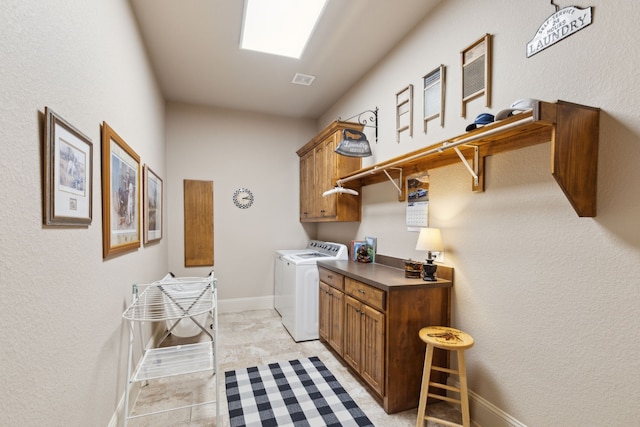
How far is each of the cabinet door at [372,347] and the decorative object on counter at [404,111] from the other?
5.24 feet

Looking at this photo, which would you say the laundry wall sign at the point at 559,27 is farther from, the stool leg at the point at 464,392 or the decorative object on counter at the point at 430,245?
the stool leg at the point at 464,392

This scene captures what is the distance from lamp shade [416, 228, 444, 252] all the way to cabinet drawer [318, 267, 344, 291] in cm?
91

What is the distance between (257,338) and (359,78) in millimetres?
3300

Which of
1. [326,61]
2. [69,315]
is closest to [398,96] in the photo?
[326,61]

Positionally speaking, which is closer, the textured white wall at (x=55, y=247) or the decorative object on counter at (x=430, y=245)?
the textured white wall at (x=55, y=247)

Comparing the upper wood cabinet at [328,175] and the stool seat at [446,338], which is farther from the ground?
the upper wood cabinet at [328,175]

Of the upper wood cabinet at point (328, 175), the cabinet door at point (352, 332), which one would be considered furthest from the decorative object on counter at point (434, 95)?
the cabinet door at point (352, 332)

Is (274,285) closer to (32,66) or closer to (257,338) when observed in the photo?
(257,338)

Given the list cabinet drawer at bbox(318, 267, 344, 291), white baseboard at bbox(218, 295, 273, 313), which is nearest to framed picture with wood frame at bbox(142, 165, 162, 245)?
white baseboard at bbox(218, 295, 273, 313)

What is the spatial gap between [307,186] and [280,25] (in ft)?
7.16

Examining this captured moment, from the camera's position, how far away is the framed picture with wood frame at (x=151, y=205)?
108 inches

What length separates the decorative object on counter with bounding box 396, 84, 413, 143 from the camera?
265 centimetres

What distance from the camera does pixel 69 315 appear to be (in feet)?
4.07

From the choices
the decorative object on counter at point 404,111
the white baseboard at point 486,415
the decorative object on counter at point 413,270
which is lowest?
the white baseboard at point 486,415
